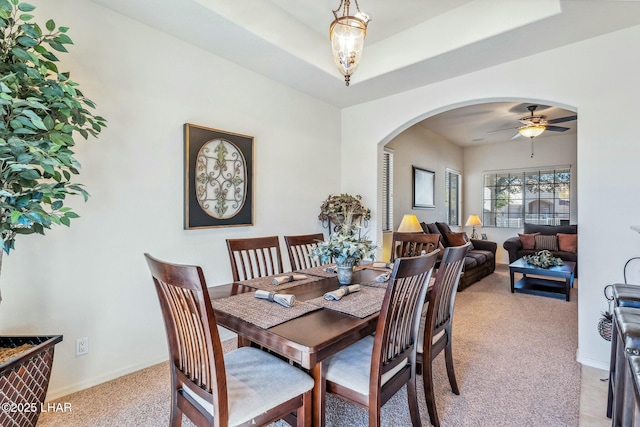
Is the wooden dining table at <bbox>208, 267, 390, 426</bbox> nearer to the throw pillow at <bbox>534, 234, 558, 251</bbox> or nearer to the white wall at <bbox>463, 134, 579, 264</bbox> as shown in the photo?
the throw pillow at <bbox>534, 234, 558, 251</bbox>

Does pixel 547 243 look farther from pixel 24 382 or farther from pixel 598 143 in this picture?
pixel 24 382

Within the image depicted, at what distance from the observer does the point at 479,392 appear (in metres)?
2.17

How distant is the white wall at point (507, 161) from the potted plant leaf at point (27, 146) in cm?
771

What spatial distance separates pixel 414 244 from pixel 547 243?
4.40 metres

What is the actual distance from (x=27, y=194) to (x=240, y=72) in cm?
218

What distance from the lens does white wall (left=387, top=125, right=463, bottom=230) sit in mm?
5473

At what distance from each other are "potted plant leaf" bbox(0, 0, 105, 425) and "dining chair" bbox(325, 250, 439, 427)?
1.47 m

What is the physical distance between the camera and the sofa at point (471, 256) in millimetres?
4949

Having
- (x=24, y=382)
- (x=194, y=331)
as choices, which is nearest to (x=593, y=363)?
(x=194, y=331)

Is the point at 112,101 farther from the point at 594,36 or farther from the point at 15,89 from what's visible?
the point at 594,36

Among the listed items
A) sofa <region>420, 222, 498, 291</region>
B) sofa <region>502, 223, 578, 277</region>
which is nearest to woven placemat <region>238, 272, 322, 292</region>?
sofa <region>420, 222, 498, 291</region>

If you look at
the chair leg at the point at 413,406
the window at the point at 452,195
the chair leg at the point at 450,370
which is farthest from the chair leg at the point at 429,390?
the window at the point at 452,195

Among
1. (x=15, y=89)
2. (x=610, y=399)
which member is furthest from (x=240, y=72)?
(x=610, y=399)

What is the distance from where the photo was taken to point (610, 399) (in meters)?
1.94
